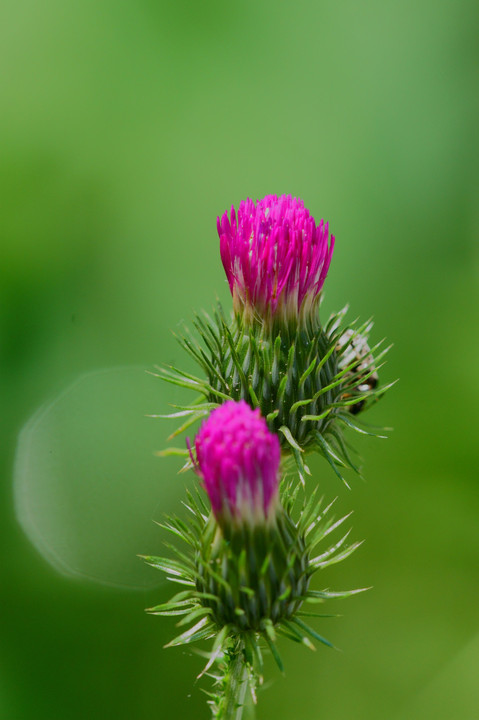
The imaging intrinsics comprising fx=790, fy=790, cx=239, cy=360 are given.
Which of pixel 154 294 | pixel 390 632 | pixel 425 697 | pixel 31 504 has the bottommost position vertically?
pixel 425 697

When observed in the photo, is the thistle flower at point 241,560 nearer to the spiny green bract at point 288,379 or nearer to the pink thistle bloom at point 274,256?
the spiny green bract at point 288,379

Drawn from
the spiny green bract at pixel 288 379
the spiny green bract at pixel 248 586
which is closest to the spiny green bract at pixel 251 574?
the spiny green bract at pixel 248 586

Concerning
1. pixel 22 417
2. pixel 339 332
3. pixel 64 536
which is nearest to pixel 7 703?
pixel 64 536

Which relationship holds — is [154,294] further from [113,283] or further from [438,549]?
[438,549]

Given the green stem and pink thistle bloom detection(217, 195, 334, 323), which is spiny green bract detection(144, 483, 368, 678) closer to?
the green stem

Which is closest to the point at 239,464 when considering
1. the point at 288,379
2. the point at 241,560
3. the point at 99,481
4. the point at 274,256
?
the point at 241,560

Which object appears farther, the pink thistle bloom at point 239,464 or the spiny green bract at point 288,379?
the spiny green bract at point 288,379
